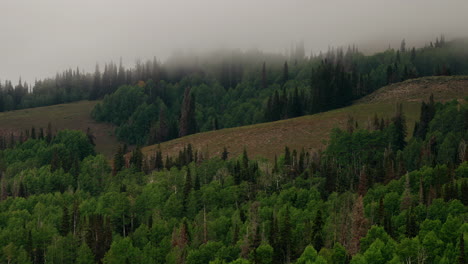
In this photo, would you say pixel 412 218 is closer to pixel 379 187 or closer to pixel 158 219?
pixel 379 187

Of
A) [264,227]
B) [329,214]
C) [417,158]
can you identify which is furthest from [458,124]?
[264,227]

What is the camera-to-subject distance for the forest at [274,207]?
115750 millimetres

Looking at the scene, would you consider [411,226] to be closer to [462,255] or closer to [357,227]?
[357,227]

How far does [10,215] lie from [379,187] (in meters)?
97.3

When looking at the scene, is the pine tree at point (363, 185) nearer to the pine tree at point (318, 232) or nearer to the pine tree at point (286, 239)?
the pine tree at point (318, 232)

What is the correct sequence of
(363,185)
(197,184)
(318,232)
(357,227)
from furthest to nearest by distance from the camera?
(197,184)
(363,185)
(318,232)
(357,227)

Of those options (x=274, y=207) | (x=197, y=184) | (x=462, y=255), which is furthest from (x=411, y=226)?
(x=197, y=184)

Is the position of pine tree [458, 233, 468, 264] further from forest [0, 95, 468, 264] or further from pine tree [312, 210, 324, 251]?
pine tree [312, 210, 324, 251]

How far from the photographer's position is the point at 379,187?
14288 cm

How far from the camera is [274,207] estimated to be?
144 meters

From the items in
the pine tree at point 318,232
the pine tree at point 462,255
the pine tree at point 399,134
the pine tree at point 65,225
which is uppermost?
the pine tree at point 399,134

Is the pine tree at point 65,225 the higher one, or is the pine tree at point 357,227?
the pine tree at point 357,227

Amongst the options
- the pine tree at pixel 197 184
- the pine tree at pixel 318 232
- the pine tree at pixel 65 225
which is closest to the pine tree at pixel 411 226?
the pine tree at pixel 318 232

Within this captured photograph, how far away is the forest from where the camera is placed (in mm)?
115750
